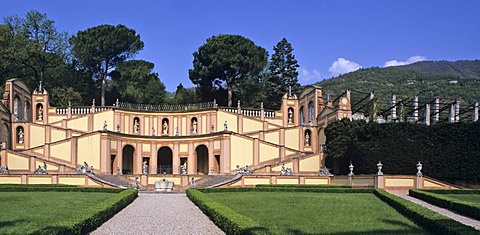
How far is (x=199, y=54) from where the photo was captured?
220ft

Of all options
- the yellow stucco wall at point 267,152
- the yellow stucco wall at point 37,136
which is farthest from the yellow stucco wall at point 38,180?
the yellow stucco wall at point 267,152

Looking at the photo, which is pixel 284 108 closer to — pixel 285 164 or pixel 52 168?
pixel 285 164

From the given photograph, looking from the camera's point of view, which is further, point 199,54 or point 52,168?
point 199,54

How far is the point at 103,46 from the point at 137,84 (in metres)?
11.5

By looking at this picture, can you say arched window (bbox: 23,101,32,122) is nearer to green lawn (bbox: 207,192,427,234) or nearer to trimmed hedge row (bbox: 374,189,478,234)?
green lawn (bbox: 207,192,427,234)

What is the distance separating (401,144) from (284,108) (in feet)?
61.0

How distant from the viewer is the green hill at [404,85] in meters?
85.0

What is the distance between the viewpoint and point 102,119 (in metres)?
55.5

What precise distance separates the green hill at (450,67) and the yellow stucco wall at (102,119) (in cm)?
10396

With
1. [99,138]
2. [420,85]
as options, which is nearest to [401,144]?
[99,138]

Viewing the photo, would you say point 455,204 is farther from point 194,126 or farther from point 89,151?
point 194,126

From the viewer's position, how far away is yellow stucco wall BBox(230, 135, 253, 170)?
51.2 m

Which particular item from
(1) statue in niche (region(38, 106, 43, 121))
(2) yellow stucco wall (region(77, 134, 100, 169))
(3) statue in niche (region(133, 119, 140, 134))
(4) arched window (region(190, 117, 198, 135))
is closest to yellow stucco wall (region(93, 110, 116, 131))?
(3) statue in niche (region(133, 119, 140, 134))

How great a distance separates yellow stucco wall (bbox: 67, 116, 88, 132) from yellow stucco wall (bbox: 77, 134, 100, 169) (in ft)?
15.9
